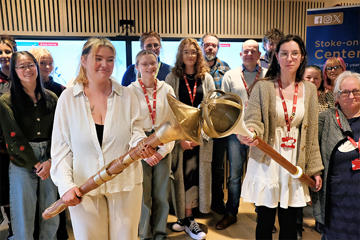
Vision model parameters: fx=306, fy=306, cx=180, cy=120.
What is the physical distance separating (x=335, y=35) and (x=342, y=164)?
10.2ft

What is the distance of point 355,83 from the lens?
206cm

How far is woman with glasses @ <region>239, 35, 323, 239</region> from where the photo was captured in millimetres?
2049

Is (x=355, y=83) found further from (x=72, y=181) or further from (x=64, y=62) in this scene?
(x=64, y=62)

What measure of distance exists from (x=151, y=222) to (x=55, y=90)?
157cm

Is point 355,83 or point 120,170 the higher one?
point 355,83

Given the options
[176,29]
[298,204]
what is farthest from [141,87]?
[176,29]

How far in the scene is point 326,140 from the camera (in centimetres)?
218

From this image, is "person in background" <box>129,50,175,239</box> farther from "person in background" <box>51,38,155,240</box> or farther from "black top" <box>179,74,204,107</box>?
"person in background" <box>51,38,155,240</box>

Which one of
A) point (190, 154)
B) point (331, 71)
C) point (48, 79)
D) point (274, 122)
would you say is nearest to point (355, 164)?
point (274, 122)

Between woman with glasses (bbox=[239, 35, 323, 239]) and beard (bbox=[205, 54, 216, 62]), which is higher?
beard (bbox=[205, 54, 216, 62])

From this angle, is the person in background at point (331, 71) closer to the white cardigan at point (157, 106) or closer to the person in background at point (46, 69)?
the white cardigan at point (157, 106)

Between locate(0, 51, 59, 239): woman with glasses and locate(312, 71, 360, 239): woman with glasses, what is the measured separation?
6.89 feet

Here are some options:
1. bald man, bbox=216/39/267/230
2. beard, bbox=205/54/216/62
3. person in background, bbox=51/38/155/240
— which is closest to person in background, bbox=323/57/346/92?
bald man, bbox=216/39/267/230

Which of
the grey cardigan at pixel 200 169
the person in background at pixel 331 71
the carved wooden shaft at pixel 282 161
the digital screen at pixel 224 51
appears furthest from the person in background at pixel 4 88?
the person in background at pixel 331 71
